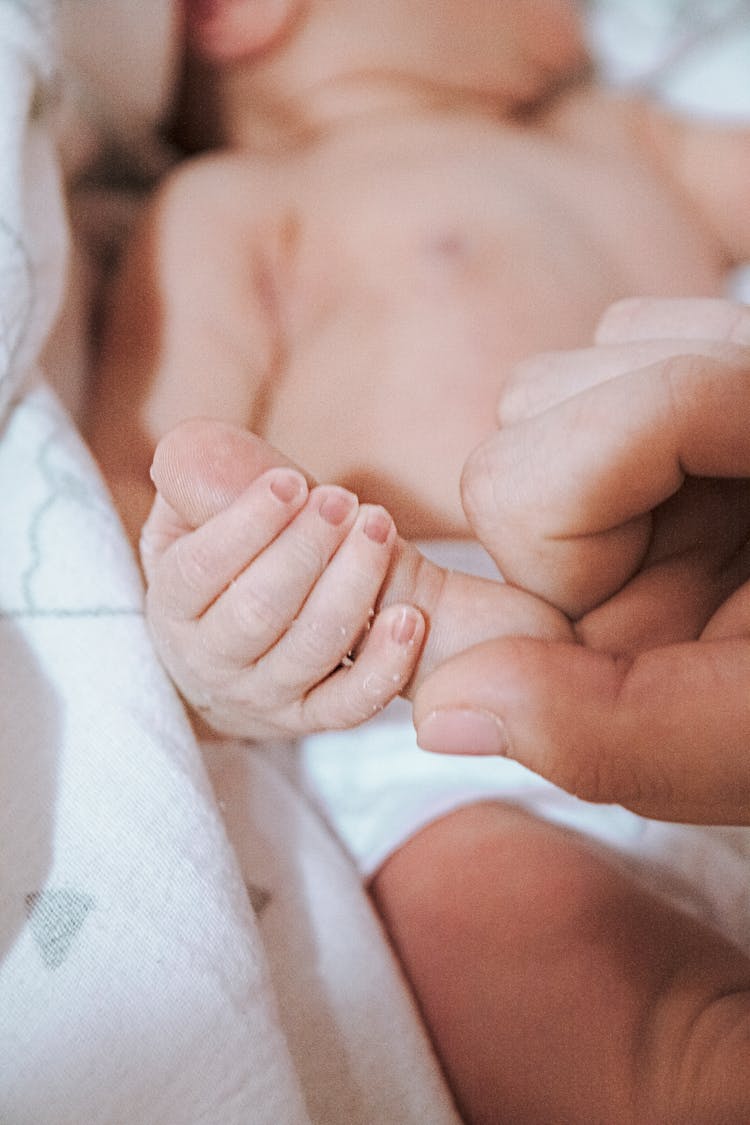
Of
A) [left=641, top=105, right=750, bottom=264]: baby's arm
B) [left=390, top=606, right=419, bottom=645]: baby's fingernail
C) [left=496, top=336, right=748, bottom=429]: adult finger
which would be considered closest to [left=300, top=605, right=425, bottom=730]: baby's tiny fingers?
[left=390, top=606, right=419, bottom=645]: baby's fingernail

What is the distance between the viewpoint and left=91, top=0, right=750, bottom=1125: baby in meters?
0.38

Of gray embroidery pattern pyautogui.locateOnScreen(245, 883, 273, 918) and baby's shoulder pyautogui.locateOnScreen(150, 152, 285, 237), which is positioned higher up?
baby's shoulder pyautogui.locateOnScreen(150, 152, 285, 237)

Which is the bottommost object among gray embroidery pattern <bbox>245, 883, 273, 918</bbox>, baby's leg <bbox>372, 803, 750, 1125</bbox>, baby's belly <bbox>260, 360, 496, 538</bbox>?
gray embroidery pattern <bbox>245, 883, 273, 918</bbox>

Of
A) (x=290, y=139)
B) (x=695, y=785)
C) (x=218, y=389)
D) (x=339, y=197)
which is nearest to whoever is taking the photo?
(x=695, y=785)

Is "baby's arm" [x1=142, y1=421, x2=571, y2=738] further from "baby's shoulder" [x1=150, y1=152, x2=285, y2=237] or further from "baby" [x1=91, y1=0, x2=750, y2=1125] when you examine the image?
"baby's shoulder" [x1=150, y1=152, x2=285, y2=237]

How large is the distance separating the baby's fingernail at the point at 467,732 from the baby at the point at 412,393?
0.05 m

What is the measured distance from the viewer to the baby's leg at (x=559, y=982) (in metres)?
0.40

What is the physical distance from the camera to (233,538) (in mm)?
360

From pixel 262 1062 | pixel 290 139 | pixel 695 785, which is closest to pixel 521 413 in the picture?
pixel 695 785

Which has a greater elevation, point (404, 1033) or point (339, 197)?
point (339, 197)

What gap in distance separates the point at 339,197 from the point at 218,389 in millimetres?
240

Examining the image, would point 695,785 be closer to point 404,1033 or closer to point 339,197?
point 404,1033

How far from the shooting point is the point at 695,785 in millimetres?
309

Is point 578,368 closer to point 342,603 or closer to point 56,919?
point 342,603
